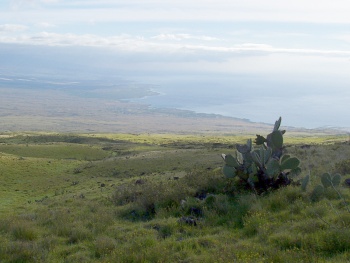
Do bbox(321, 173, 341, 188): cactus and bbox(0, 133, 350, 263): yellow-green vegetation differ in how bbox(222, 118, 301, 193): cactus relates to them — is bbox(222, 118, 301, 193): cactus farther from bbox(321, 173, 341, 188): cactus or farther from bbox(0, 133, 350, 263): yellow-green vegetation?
bbox(321, 173, 341, 188): cactus

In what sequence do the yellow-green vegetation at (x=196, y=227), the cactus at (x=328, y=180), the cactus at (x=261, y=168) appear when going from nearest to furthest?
the yellow-green vegetation at (x=196, y=227) < the cactus at (x=328, y=180) < the cactus at (x=261, y=168)

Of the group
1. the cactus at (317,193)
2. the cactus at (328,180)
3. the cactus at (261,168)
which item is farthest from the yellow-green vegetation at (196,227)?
the cactus at (261,168)

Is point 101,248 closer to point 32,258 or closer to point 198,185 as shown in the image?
point 32,258

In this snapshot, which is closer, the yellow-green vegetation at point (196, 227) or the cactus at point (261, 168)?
the yellow-green vegetation at point (196, 227)

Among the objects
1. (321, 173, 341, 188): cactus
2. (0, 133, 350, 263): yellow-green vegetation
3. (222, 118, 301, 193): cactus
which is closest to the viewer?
(0, 133, 350, 263): yellow-green vegetation

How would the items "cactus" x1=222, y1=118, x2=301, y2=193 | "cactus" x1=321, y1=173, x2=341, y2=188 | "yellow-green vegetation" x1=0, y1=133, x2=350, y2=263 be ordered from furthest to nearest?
1. "cactus" x1=222, y1=118, x2=301, y2=193
2. "cactus" x1=321, y1=173, x2=341, y2=188
3. "yellow-green vegetation" x1=0, y1=133, x2=350, y2=263

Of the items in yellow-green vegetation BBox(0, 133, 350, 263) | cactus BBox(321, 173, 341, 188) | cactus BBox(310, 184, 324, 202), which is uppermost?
cactus BBox(321, 173, 341, 188)

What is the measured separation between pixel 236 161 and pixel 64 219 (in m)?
6.36

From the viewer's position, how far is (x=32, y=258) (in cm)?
940

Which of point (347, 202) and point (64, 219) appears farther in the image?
point (64, 219)

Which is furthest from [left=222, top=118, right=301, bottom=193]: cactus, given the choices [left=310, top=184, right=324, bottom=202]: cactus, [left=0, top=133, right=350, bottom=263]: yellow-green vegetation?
[left=310, top=184, right=324, bottom=202]: cactus

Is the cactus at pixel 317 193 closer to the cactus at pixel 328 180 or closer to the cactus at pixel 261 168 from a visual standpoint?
the cactus at pixel 328 180

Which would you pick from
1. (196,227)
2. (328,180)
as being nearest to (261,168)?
(328,180)

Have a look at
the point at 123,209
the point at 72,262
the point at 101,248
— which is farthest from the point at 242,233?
the point at 123,209
